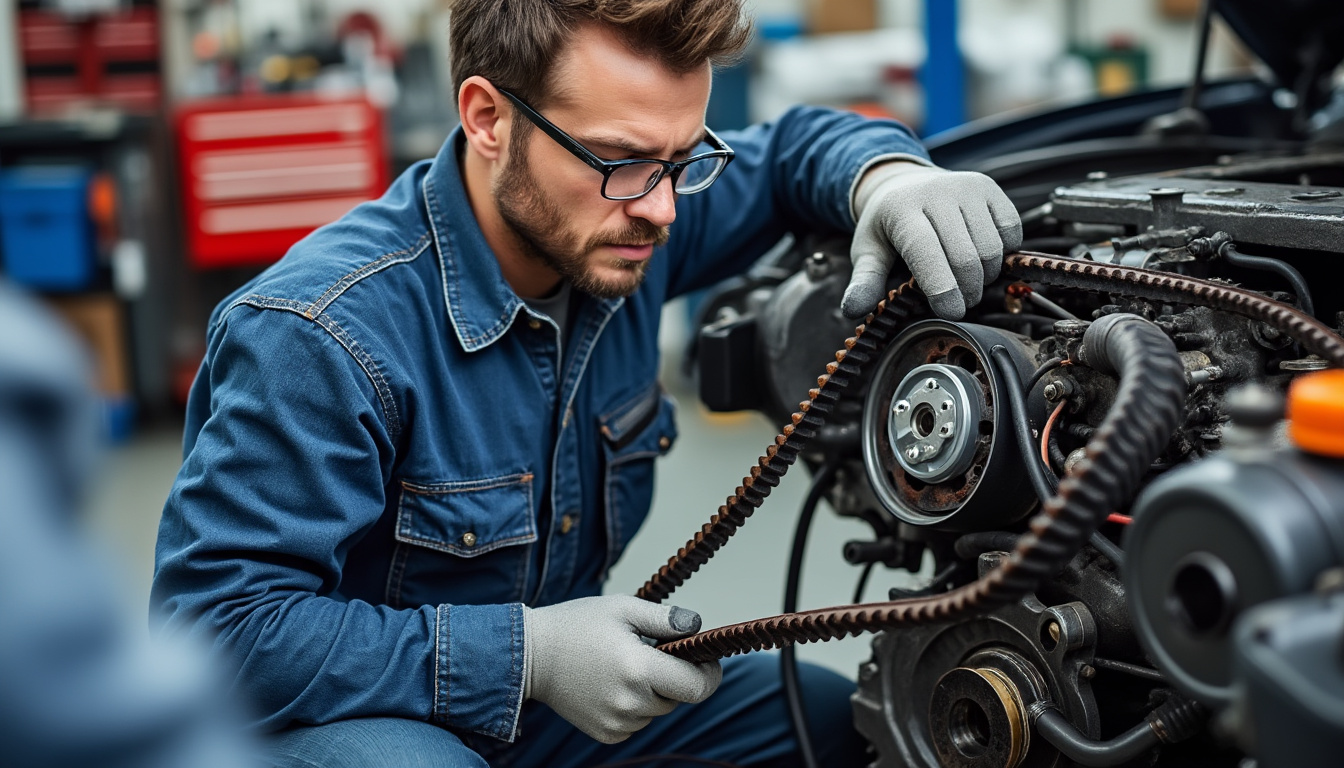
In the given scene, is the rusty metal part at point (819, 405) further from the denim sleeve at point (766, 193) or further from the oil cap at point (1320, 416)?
the oil cap at point (1320, 416)

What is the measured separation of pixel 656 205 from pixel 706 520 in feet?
6.73

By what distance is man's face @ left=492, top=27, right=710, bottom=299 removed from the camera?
1264mm

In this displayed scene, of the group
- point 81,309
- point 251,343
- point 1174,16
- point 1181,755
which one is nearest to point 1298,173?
point 1181,755

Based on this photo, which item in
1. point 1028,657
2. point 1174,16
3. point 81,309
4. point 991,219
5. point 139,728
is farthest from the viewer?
point 1174,16

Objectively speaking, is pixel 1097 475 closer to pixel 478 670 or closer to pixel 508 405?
pixel 478 670

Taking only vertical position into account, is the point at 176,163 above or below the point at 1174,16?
below

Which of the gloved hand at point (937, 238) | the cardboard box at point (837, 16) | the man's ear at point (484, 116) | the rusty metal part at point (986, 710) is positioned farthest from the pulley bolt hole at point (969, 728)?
the cardboard box at point (837, 16)

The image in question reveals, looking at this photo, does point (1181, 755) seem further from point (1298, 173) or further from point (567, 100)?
point (567, 100)

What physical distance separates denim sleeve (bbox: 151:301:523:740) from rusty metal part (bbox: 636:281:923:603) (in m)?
0.23

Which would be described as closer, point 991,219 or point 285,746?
point 285,746

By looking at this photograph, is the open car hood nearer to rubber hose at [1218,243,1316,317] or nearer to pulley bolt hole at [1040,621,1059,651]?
rubber hose at [1218,243,1316,317]

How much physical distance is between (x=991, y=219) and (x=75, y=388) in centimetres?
92

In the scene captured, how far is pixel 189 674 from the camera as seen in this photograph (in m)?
0.51

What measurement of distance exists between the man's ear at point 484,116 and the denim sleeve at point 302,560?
295 millimetres
